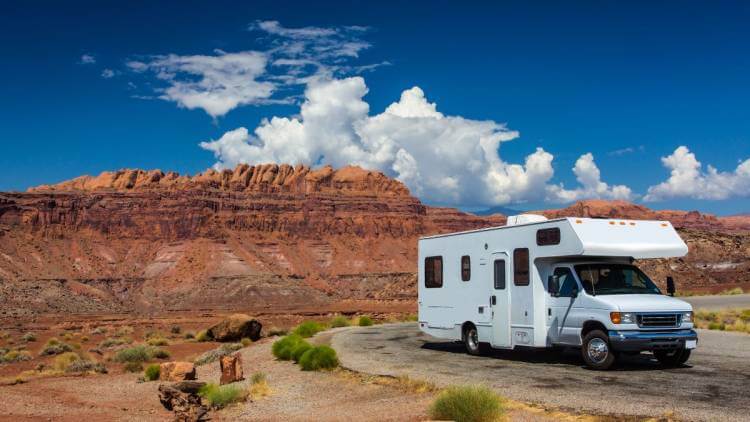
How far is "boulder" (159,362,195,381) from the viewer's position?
17469 millimetres

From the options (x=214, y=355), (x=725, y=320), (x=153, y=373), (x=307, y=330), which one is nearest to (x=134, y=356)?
(x=214, y=355)

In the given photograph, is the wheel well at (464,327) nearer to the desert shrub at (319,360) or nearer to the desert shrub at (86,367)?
the desert shrub at (319,360)

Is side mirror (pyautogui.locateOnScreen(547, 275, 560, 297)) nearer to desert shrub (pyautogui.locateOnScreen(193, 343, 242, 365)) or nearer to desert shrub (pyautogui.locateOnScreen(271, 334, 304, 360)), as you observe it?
desert shrub (pyautogui.locateOnScreen(271, 334, 304, 360))

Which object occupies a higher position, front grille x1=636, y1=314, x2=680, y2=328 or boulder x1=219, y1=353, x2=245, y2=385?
front grille x1=636, y1=314, x2=680, y2=328

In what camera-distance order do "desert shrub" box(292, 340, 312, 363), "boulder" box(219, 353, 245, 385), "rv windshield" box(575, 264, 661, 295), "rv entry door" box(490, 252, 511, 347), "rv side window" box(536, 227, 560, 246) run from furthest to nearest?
"desert shrub" box(292, 340, 312, 363) → "boulder" box(219, 353, 245, 385) → "rv entry door" box(490, 252, 511, 347) → "rv side window" box(536, 227, 560, 246) → "rv windshield" box(575, 264, 661, 295)

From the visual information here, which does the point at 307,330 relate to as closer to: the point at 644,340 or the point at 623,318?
the point at 623,318

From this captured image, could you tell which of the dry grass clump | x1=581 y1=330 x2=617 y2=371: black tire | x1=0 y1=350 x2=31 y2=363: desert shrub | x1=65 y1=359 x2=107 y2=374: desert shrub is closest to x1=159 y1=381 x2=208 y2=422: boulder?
x1=581 y1=330 x2=617 y2=371: black tire

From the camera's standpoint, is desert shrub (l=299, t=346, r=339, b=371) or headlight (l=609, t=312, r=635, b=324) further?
desert shrub (l=299, t=346, r=339, b=371)

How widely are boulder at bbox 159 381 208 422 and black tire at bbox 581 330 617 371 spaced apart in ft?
24.2

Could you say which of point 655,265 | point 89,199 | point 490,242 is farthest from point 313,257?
point 490,242

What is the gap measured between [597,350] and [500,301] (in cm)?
281

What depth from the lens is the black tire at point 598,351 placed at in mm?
13555

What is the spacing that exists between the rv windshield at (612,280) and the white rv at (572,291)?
2cm

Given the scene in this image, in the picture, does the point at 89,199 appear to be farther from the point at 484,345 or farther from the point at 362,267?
the point at 484,345
